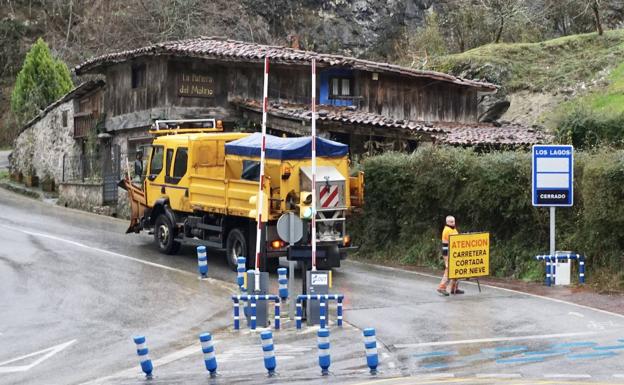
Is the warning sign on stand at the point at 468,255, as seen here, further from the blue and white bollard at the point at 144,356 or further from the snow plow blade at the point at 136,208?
the snow plow blade at the point at 136,208

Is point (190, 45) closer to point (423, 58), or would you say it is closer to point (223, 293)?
point (223, 293)

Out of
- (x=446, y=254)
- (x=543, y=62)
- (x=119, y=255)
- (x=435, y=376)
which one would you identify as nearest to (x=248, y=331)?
(x=435, y=376)

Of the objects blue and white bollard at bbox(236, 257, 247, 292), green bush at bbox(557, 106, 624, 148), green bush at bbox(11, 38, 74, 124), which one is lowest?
blue and white bollard at bbox(236, 257, 247, 292)

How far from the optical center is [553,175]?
834 inches

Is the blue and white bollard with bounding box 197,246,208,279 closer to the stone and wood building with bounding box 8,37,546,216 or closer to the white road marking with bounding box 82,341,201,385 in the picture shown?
the white road marking with bounding box 82,341,201,385

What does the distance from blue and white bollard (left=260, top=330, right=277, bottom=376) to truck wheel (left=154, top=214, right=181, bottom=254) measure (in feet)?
40.7

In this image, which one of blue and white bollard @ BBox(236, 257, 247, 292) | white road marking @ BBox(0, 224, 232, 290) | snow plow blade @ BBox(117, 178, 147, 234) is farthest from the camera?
snow plow blade @ BBox(117, 178, 147, 234)

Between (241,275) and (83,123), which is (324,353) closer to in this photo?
(241,275)

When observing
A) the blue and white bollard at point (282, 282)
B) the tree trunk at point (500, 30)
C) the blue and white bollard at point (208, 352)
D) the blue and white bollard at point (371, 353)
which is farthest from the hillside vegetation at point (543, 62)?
the blue and white bollard at point (208, 352)

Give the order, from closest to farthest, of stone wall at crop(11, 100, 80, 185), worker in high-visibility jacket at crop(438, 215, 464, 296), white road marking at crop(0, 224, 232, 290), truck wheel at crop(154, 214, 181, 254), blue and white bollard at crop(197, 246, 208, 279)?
worker in high-visibility jacket at crop(438, 215, 464, 296) < blue and white bollard at crop(197, 246, 208, 279) < white road marking at crop(0, 224, 232, 290) < truck wheel at crop(154, 214, 181, 254) < stone wall at crop(11, 100, 80, 185)

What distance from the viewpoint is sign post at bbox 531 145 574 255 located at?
21.2 metres

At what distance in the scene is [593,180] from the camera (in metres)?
20.7

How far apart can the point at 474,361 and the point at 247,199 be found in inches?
365

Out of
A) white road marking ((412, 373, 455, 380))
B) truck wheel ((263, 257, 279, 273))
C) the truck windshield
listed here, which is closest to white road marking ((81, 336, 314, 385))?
white road marking ((412, 373, 455, 380))
